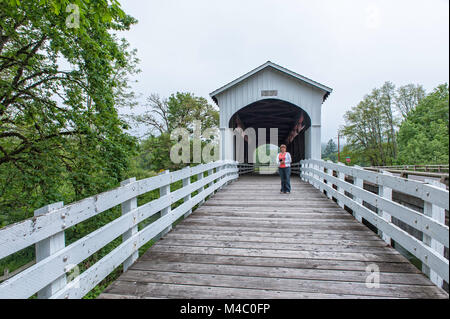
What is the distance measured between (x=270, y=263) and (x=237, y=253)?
0.45m

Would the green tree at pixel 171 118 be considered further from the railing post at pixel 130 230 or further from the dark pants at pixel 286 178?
the railing post at pixel 130 230

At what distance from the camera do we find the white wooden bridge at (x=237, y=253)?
1.72 m

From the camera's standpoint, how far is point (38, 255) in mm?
1661

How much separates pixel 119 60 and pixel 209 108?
21.1 meters

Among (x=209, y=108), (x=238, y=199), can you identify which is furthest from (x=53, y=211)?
(x=209, y=108)

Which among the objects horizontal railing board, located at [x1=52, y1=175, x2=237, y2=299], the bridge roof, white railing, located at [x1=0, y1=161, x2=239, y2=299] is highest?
the bridge roof

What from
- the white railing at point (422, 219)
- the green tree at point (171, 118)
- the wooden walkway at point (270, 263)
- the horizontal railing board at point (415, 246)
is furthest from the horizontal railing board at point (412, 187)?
the green tree at point (171, 118)

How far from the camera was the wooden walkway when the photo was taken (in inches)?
82.4

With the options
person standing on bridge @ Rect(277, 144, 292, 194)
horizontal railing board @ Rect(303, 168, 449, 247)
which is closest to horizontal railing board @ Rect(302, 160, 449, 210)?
horizontal railing board @ Rect(303, 168, 449, 247)

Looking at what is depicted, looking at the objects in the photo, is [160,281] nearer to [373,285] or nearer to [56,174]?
[373,285]

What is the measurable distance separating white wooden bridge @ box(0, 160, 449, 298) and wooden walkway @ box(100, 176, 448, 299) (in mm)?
11

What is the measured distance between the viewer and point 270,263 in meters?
2.63

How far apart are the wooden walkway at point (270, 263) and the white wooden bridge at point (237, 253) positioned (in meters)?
0.01

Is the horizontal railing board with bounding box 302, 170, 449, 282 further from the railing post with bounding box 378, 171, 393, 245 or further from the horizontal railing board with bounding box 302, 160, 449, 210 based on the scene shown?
the horizontal railing board with bounding box 302, 160, 449, 210
